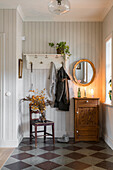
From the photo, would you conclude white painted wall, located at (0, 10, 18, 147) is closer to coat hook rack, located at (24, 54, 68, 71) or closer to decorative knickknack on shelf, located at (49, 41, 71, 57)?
coat hook rack, located at (24, 54, 68, 71)

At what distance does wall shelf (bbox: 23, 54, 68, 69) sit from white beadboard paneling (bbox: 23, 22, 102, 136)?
0.13 meters

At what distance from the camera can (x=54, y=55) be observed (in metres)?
4.94

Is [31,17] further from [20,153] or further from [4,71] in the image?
[20,153]

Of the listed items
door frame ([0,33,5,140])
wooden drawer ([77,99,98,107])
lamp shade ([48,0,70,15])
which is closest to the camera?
lamp shade ([48,0,70,15])

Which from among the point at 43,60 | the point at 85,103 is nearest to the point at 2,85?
the point at 43,60

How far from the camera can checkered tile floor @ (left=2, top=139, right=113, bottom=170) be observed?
3.18m

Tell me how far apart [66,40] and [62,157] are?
2721 millimetres

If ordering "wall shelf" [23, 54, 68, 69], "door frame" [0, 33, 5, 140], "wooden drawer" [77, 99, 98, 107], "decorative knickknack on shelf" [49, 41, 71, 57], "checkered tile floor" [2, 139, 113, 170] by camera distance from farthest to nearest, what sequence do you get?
"wall shelf" [23, 54, 68, 69] → "decorative knickknack on shelf" [49, 41, 71, 57] → "wooden drawer" [77, 99, 98, 107] → "door frame" [0, 33, 5, 140] → "checkered tile floor" [2, 139, 113, 170]

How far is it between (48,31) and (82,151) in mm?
2835

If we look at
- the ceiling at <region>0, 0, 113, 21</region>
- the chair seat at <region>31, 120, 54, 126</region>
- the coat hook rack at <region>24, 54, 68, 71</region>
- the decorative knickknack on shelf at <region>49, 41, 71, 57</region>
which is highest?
the ceiling at <region>0, 0, 113, 21</region>

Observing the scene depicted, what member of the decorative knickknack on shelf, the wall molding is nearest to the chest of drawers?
the decorative knickknack on shelf

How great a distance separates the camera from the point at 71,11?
4617 millimetres

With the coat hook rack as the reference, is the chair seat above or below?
below

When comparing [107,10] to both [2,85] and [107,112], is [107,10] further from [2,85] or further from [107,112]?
[2,85]
